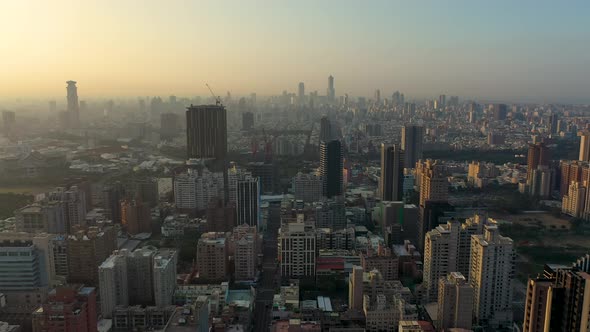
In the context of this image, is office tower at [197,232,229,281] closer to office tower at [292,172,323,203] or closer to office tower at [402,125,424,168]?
office tower at [292,172,323,203]

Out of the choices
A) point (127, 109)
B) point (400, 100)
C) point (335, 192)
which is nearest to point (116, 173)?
point (127, 109)

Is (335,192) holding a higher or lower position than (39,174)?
lower

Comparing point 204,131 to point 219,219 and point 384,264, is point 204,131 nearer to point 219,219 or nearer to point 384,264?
point 219,219

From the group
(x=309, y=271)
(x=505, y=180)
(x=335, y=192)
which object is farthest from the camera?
(x=505, y=180)

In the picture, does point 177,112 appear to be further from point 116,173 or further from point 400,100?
point 400,100

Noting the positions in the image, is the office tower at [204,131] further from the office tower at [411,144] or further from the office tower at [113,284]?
the office tower at [113,284]

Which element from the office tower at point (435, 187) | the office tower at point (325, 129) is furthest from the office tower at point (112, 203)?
→ the office tower at point (325, 129)

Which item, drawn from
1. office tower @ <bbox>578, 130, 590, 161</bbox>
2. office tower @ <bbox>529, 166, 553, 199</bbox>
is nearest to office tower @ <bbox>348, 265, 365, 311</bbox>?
office tower @ <bbox>529, 166, 553, 199</bbox>

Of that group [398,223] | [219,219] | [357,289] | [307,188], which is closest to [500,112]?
[307,188]
